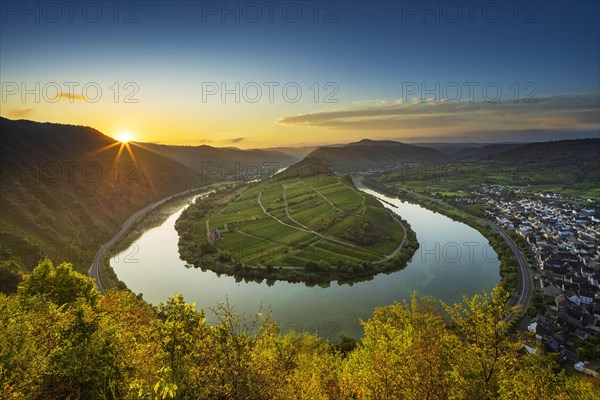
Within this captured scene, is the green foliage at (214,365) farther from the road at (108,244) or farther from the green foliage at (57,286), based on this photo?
the road at (108,244)

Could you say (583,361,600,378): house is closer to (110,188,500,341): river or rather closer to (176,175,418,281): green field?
(110,188,500,341): river

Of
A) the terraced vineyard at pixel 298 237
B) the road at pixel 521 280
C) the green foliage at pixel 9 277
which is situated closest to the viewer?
the green foliage at pixel 9 277

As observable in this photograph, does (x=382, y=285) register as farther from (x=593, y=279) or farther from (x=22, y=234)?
(x=22, y=234)

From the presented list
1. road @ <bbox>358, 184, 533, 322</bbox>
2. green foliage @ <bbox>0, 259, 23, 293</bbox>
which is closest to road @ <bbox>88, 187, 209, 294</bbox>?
green foliage @ <bbox>0, 259, 23, 293</bbox>

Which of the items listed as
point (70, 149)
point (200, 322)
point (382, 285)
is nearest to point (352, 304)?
point (382, 285)

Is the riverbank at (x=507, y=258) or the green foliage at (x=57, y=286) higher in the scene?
the green foliage at (x=57, y=286)

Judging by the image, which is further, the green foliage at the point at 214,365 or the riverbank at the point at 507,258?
the riverbank at the point at 507,258

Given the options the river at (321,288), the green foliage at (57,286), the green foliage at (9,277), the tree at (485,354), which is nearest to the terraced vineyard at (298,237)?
the river at (321,288)

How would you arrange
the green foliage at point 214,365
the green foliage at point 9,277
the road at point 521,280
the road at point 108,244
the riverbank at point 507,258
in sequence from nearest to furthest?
1. the green foliage at point 214,365
2. the green foliage at point 9,277
3. the road at point 521,280
4. the riverbank at point 507,258
5. the road at point 108,244
